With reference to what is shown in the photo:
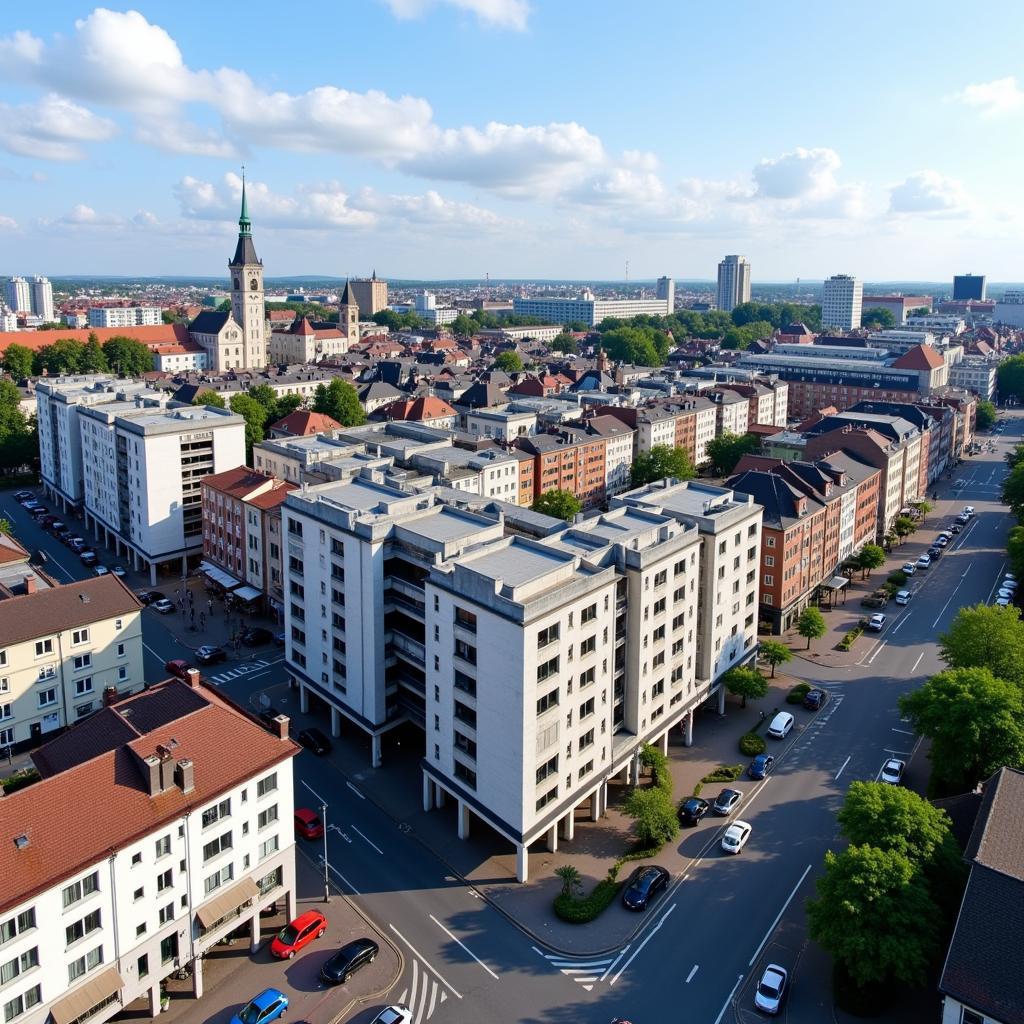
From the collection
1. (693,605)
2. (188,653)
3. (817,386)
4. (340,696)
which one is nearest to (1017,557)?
(693,605)

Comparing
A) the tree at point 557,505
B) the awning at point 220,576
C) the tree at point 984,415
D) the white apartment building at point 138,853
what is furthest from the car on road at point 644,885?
the tree at point 984,415

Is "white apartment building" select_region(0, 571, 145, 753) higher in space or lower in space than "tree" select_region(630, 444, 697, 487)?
lower

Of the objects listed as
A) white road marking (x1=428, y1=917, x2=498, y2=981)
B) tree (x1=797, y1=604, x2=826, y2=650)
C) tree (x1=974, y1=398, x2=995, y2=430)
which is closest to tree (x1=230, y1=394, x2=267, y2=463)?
tree (x1=797, y1=604, x2=826, y2=650)

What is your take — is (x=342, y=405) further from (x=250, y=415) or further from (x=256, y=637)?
(x=256, y=637)

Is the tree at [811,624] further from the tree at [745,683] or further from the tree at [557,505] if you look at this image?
the tree at [557,505]

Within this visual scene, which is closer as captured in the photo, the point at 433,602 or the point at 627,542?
the point at 433,602

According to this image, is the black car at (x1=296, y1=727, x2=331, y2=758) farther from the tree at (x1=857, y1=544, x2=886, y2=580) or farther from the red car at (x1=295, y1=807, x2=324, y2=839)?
the tree at (x1=857, y1=544, x2=886, y2=580)

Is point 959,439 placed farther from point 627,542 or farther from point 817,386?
point 627,542
